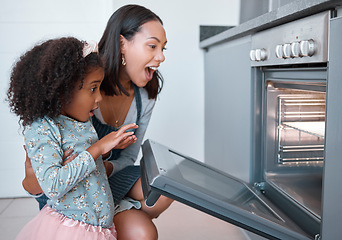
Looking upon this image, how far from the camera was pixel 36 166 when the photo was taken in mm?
1094

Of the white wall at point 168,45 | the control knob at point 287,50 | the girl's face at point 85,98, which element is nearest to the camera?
the girl's face at point 85,98

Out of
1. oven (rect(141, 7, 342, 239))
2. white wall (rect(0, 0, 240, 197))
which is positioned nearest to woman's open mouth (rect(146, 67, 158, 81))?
oven (rect(141, 7, 342, 239))

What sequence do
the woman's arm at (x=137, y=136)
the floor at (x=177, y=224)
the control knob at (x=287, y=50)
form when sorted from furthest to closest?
1. the floor at (x=177, y=224)
2. the woman's arm at (x=137, y=136)
3. the control knob at (x=287, y=50)

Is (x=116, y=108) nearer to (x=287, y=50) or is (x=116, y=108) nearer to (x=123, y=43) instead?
(x=123, y=43)

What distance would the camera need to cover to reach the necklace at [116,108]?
1.57 meters

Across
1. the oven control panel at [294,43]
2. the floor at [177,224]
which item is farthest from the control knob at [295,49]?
the floor at [177,224]

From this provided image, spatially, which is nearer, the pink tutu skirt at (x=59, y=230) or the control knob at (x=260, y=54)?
the pink tutu skirt at (x=59, y=230)

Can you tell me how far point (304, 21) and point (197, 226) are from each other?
1.39 metres

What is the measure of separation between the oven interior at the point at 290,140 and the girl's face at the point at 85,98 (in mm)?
668

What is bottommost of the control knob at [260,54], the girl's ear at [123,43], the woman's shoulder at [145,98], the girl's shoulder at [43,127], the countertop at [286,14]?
the girl's shoulder at [43,127]

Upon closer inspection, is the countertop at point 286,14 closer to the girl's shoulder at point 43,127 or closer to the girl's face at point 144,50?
the girl's face at point 144,50

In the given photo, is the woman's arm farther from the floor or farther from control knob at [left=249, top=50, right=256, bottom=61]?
the floor

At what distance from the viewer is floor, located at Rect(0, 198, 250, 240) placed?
2.13m

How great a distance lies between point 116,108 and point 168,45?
1.31 m
